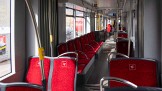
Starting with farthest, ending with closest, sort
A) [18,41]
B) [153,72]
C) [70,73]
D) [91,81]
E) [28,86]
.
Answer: [91,81] → [18,41] → [70,73] → [153,72] → [28,86]

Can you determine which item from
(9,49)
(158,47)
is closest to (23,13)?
(9,49)

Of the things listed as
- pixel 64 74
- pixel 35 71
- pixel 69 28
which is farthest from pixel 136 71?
pixel 69 28

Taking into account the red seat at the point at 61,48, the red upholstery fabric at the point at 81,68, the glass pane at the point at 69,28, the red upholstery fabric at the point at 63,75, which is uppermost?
the glass pane at the point at 69,28

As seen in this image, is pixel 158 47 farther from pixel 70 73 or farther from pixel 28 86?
pixel 28 86

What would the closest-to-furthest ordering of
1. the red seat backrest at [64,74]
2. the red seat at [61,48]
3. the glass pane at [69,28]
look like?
the red seat backrest at [64,74] → the red seat at [61,48] → the glass pane at [69,28]

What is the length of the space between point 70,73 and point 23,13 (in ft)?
4.39

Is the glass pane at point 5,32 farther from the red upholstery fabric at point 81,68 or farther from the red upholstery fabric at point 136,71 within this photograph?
the red upholstery fabric at point 81,68

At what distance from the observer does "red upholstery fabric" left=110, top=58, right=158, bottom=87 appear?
10.5ft

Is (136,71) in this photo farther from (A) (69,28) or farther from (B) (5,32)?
(A) (69,28)

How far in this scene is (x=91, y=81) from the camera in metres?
5.84

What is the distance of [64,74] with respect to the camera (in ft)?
11.6

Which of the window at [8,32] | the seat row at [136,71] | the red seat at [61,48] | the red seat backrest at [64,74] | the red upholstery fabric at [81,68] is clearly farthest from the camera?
the red seat at [61,48]

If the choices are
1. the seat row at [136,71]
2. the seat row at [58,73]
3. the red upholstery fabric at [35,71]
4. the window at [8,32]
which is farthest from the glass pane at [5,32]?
the seat row at [136,71]

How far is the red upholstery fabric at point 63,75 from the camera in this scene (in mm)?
3525
